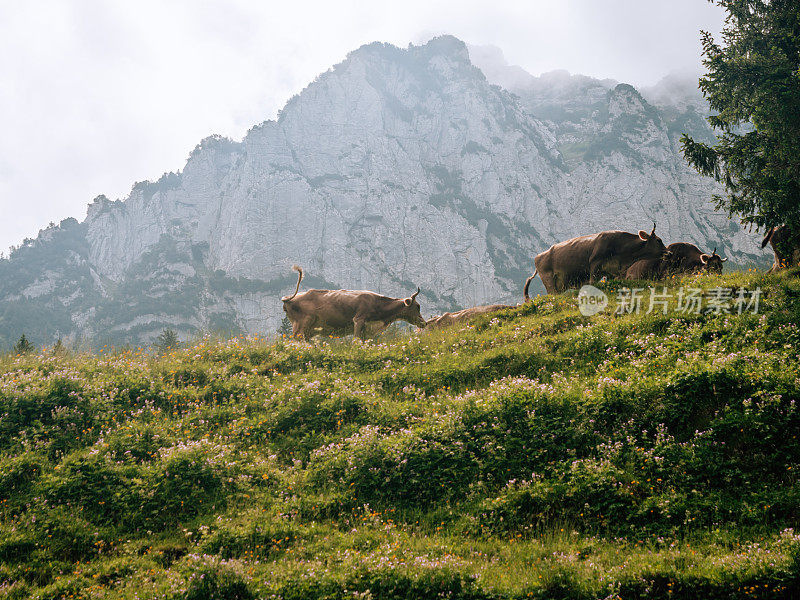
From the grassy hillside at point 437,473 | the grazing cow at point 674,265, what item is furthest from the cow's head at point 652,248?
the grassy hillside at point 437,473

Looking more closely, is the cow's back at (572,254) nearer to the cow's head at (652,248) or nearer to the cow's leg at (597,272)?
the cow's leg at (597,272)

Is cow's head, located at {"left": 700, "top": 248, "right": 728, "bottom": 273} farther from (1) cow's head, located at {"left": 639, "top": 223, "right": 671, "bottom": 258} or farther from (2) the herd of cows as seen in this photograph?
(1) cow's head, located at {"left": 639, "top": 223, "right": 671, "bottom": 258}

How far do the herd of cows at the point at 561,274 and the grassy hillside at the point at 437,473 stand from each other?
19.7 ft

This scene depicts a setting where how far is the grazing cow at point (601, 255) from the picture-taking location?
Answer: 2175 centimetres

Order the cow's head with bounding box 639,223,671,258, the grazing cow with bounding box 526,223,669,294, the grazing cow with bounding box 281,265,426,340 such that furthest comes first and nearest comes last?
the grazing cow with bounding box 281,265,426,340
the cow's head with bounding box 639,223,671,258
the grazing cow with bounding box 526,223,669,294

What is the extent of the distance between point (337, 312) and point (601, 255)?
1151cm

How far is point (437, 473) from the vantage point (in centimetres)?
1030

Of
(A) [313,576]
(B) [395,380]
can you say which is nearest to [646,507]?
(A) [313,576]

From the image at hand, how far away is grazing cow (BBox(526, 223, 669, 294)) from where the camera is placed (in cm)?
2175

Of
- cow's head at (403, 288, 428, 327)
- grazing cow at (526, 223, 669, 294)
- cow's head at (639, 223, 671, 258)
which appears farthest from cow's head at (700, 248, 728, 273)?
cow's head at (403, 288, 428, 327)

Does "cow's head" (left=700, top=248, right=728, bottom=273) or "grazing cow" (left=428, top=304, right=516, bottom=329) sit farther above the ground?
"cow's head" (left=700, top=248, right=728, bottom=273)

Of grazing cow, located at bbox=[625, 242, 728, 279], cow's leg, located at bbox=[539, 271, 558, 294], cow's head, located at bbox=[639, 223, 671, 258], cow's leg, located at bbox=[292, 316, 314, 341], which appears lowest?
cow's leg, located at bbox=[292, 316, 314, 341]

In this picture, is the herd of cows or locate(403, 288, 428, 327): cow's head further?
locate(403, 288, 428, 327): cow's head

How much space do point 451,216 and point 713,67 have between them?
177 metres
